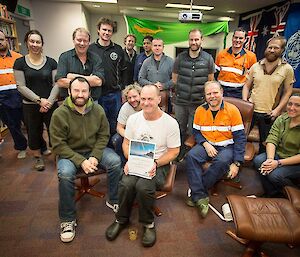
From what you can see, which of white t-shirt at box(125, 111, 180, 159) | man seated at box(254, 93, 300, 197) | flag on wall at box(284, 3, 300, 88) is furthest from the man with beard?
flag on wall at box(284, 3, 300, 88)

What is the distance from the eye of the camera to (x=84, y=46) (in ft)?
7.70

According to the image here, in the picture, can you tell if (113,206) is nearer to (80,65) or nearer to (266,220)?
(266,220)

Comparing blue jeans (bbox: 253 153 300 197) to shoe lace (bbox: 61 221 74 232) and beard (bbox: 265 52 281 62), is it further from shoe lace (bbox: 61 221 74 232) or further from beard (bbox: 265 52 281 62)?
shoe lace (bbox: 61 221 74 232)

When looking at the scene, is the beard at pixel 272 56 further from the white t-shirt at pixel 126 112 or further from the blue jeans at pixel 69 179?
the blue jeans at pixel 69 179

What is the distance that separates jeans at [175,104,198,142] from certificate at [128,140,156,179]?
1.30 metres

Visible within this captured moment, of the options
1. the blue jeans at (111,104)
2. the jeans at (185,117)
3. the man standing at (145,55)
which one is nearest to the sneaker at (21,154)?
the blue jeans at (111,104)

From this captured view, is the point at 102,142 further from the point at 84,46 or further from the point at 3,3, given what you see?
the point at 3,3

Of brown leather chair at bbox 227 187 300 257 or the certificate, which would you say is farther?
the certificate

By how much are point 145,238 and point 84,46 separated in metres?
1.91

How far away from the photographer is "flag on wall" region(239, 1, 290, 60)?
18.3 ft

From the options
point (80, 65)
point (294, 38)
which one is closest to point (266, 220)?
point (80, 65)

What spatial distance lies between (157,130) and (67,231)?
3.66ft

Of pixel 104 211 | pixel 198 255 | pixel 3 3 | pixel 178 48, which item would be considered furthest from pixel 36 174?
pixel 178 48


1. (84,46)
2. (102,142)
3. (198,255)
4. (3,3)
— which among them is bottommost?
(198,255)
